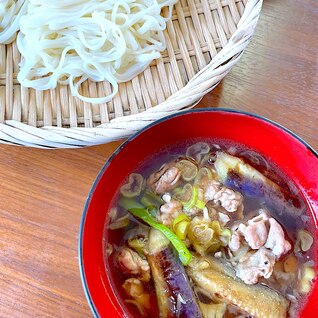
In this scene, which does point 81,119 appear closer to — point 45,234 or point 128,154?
point 128,154

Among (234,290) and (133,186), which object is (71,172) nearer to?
(133,186)

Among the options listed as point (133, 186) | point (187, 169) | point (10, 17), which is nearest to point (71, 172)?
point (133, 186)

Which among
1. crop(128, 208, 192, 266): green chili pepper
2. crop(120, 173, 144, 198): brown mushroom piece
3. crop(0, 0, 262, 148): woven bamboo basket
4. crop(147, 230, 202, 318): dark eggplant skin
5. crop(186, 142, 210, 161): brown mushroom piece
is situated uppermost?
crop(0, 0, 262, 148): woven bamboo basket

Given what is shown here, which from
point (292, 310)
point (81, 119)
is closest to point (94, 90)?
point (81, 119)

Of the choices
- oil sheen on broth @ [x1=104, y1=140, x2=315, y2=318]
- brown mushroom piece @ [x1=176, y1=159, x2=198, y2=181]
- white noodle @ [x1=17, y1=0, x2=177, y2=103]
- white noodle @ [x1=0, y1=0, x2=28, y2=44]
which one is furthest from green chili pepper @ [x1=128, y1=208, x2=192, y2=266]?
white noodle @ [x1=0, y1=0, x2=28, y2=44]

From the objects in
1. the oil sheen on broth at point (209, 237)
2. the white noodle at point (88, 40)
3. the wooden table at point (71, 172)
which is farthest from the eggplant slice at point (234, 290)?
→ the white noodle at point (88, 40)

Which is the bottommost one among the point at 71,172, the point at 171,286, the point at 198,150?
the point at 171,286

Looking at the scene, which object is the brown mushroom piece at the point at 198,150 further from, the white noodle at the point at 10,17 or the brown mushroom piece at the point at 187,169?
the white noodle at the point at 10,17

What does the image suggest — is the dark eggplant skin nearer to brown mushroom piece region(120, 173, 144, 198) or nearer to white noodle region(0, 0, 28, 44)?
brown mushroom piece region(120, 173, 144, 198)
